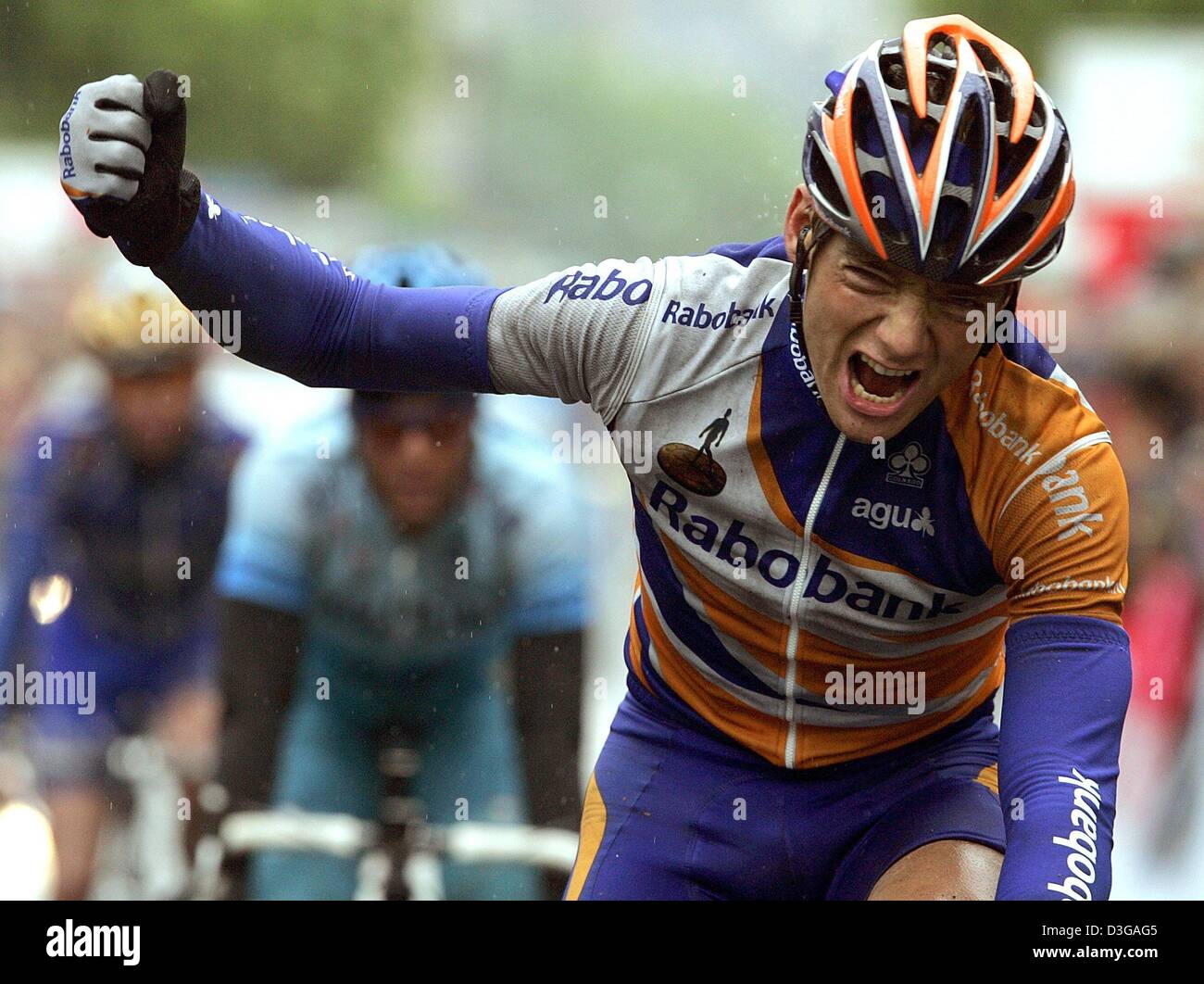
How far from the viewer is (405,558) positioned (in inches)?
198

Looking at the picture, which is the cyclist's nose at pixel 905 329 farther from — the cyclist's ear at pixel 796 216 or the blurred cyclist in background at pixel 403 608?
the blurred cyclist in background at pixel 403 608

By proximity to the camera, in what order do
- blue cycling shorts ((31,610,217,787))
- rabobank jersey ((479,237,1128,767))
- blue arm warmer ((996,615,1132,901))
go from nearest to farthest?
blue arm warmer ((996,615,1132,901)) < rabobank jersey ((479,237,1128,767)) < blue cycling shorts ((31,610,217,787))

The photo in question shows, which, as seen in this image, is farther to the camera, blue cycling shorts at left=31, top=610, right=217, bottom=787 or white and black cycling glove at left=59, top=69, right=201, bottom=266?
blue cycling shorts at left=31, top=610, right=217, bottom=787

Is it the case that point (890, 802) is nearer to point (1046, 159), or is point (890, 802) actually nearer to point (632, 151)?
point (1046, 159)

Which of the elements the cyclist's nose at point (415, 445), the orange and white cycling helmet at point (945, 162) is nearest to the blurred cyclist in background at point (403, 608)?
the cyclist's nose at point (415, 445)

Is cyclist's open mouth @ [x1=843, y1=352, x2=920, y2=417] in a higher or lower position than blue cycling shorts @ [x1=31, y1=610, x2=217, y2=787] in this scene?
higher

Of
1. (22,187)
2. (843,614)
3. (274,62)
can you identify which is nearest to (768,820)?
(843,614)

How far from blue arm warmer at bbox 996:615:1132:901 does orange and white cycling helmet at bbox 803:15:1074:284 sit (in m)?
0.60

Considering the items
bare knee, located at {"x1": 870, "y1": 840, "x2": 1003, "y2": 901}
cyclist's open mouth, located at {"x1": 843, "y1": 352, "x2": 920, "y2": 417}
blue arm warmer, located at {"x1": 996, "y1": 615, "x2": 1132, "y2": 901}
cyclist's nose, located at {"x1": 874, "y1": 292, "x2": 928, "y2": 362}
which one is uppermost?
cyclist's nose, located at {"x1": 874, "y1": 292, "x2": 928, "y2": 362}

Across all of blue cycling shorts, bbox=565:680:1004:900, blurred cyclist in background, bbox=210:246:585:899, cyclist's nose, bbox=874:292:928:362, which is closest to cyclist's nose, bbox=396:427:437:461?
blurred cyclist in background, bbox=210:246:585:899

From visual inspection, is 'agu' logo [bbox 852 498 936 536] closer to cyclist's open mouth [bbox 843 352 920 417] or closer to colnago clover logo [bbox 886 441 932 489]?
colnago clover logo [bbox 886 441 932 489]

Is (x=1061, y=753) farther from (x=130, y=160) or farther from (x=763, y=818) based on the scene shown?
(x=130, y=160)

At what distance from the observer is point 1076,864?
2611mm

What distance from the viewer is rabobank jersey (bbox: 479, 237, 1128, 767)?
9.57 feet
